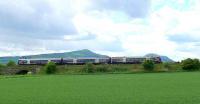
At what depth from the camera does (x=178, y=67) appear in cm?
13338

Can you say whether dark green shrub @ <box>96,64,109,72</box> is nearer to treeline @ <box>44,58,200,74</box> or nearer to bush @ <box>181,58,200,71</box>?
treeline @ <box>44,58,200,74</box>

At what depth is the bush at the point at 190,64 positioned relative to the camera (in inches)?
5103

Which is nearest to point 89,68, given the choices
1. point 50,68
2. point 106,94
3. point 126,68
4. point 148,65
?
point 126,68

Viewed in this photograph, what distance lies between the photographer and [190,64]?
12988 cm

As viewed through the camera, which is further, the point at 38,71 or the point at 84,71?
the point at 38,71

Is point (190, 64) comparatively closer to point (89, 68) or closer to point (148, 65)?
point (148, 65)

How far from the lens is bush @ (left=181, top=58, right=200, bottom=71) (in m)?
130

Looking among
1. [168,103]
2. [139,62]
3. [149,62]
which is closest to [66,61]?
[139,62]

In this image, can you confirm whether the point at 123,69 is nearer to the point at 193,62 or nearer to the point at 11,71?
the point at 193,62

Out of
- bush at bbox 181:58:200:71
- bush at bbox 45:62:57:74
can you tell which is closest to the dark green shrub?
bush at bbox 45:62:57:74

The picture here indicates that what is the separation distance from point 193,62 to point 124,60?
78.9ft

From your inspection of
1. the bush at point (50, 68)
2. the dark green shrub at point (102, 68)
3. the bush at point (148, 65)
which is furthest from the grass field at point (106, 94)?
the bush at point (50, 68)

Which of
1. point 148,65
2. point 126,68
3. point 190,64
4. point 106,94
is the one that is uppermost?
point 190,64

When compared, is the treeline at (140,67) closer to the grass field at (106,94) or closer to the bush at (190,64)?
the bush at (190,64)
